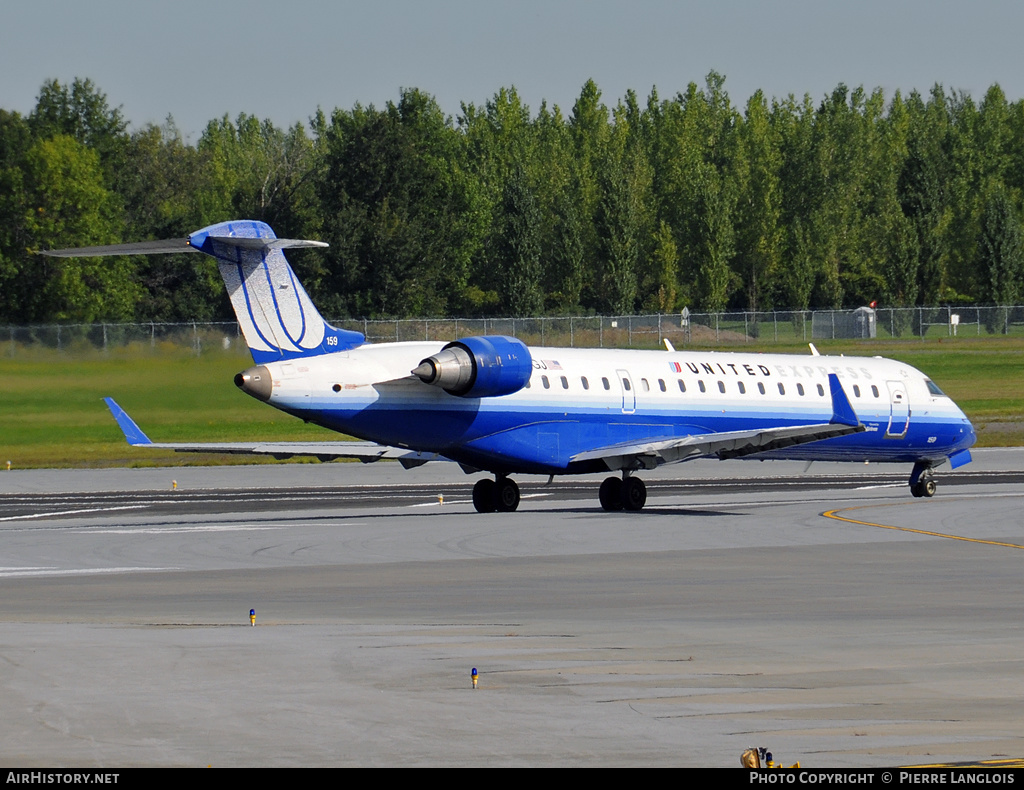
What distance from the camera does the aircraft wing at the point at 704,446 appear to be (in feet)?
101

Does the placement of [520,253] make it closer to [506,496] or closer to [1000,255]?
[1000,255]

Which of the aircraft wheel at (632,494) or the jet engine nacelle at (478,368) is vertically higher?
the jet engine nacelle at (478,368)

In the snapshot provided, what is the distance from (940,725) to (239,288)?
66.6ft

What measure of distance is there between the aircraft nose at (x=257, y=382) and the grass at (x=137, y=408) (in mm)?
21124

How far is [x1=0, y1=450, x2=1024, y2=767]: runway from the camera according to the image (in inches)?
423

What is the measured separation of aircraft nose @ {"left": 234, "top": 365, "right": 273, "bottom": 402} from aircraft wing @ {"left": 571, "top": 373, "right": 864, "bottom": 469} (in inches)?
269

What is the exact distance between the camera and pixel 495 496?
32.4m

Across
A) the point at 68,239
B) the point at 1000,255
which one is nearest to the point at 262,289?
the point at 68,239

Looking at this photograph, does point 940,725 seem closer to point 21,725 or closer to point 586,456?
point 21,725

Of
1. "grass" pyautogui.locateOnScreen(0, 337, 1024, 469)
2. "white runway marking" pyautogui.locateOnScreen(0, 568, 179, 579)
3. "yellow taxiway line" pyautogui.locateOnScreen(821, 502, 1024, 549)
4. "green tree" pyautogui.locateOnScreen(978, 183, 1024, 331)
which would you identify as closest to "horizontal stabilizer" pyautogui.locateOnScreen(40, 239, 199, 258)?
"white runway marking" pyautogui.locateOnScreen(0, 568, 179, 579)

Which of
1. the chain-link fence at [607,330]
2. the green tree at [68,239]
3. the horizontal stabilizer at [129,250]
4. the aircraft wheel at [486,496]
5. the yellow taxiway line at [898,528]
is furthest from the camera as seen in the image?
the green tree at [68,239]

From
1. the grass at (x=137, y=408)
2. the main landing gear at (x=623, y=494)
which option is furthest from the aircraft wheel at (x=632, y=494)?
the grass at (x=137, y=408)

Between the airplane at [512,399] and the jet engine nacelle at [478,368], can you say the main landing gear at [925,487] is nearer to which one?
the airplane at [512,399]

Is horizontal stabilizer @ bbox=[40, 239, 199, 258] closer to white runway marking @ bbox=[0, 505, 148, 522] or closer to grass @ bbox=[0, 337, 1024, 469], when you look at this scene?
white runway marking @ bbox=[0, 505, 148, 522]
